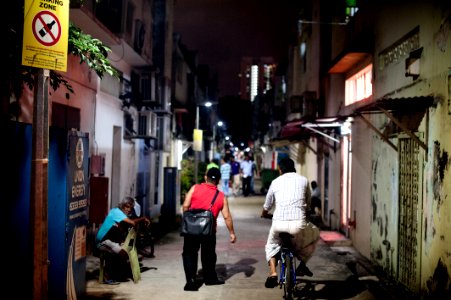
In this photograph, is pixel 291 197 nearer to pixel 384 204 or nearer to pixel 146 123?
pixel 384 204

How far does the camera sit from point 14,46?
21.9 feet

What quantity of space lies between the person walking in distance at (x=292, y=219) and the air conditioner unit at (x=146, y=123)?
9.50 meters

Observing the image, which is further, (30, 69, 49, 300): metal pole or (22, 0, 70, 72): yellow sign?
(30, 69, 49, 300): metal pole

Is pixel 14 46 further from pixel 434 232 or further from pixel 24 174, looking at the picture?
pixel 434 232

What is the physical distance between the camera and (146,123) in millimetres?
17141

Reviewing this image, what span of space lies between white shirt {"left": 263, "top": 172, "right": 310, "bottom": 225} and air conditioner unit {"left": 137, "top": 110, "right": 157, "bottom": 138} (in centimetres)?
950

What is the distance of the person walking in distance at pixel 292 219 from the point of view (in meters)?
7.86

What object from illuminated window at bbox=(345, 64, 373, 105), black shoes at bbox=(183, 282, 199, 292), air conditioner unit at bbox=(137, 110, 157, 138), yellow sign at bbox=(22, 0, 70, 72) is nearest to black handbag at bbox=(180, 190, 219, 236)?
black shoes at bbox=(183, 282, 199, 292)

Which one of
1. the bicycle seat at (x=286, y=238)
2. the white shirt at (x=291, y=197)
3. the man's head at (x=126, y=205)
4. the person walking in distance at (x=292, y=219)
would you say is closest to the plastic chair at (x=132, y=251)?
the man's head at (x=126, y=205)

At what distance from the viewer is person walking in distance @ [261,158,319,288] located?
25.8 feet

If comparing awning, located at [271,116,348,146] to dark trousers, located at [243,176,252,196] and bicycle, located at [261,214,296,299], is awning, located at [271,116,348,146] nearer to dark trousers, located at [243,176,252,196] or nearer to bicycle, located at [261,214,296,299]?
bicycle, located at [261,214,296,299]

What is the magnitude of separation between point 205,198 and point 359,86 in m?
6.71

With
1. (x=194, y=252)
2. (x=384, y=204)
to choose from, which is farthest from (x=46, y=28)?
(x=384, y=204)

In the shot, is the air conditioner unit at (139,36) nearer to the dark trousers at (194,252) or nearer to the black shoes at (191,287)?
the dark trousers at (194,252)
